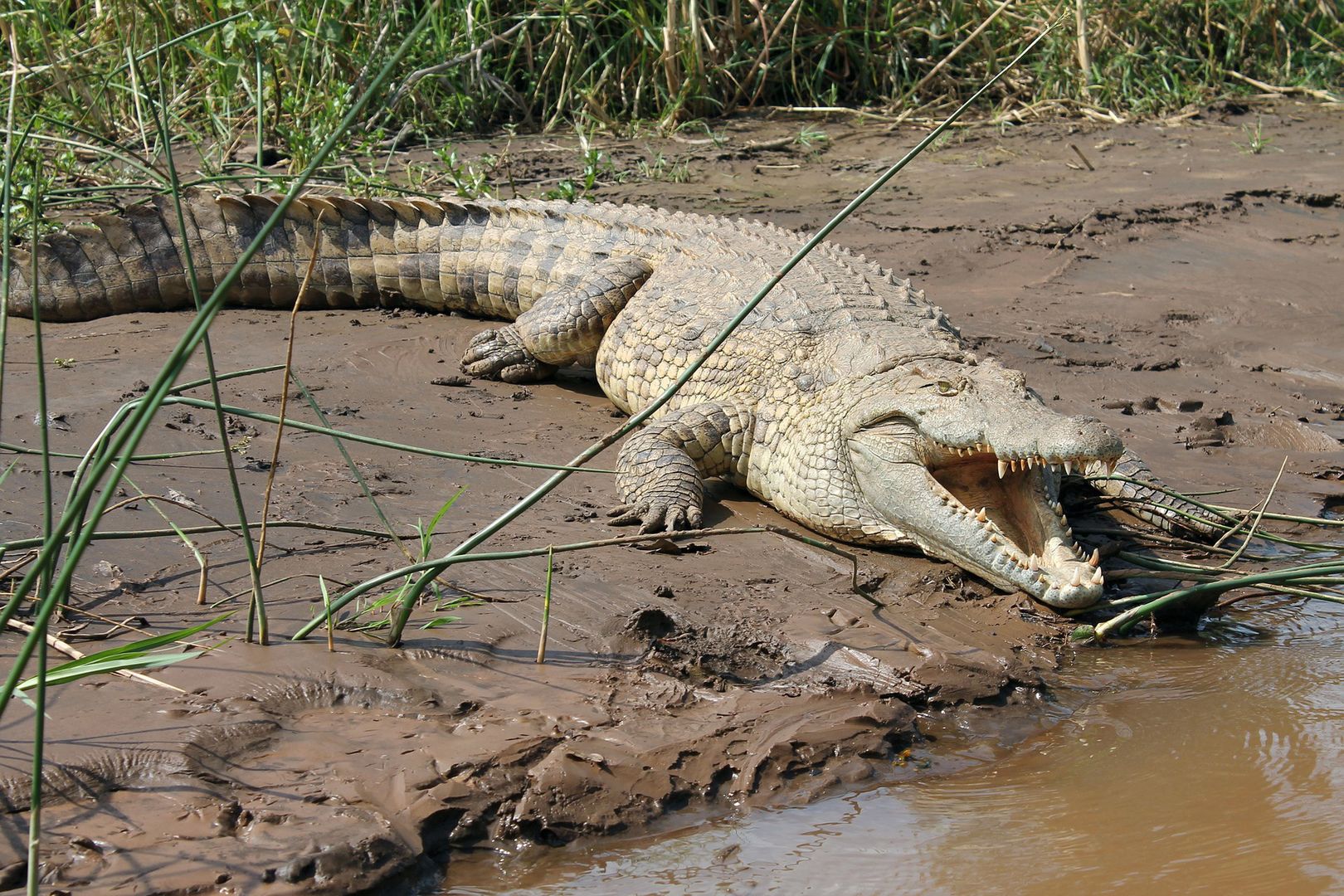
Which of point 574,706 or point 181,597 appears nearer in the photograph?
point 574,706

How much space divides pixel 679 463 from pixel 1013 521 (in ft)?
3.65

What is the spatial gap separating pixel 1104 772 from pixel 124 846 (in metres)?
2.10

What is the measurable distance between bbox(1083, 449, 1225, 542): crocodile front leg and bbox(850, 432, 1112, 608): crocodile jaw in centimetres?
41

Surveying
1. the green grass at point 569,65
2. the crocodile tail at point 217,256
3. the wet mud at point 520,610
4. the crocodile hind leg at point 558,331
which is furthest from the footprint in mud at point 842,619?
the green grass at point 569,65

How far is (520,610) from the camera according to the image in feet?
10.8

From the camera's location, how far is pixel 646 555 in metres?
3.80

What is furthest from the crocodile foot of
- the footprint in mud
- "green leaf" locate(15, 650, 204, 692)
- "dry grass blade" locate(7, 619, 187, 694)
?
"green leaf" locate(15, 650, 204, 692)

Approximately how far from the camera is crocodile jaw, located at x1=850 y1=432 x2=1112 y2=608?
3.54 meters

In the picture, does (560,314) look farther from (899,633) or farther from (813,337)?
(899,633)

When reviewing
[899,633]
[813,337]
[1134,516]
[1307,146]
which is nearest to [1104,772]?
[899,633]

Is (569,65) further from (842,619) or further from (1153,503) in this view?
(842,619)

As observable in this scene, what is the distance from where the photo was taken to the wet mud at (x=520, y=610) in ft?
8.03

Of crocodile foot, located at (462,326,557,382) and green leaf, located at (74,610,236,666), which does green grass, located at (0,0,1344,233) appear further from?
green leaf, located at (74,610,236,666)

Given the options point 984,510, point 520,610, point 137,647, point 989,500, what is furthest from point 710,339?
point 137,647
